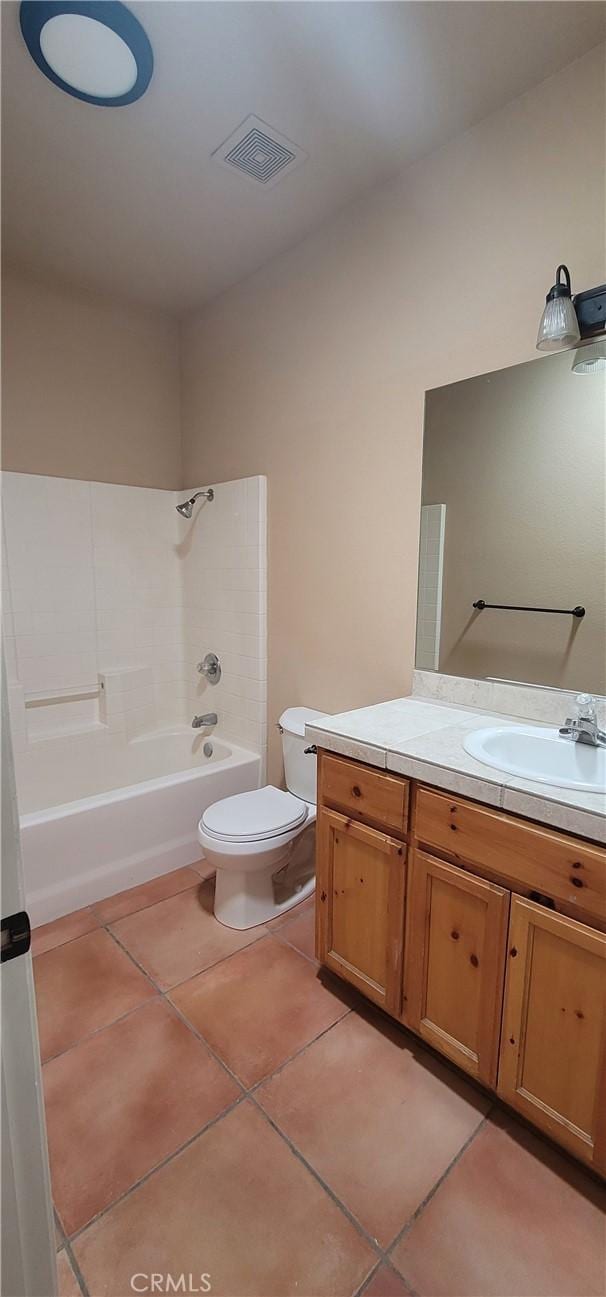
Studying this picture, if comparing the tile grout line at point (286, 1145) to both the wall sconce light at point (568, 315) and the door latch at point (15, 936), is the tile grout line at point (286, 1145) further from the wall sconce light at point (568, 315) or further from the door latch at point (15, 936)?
the wall sconce light at point (568, 315)

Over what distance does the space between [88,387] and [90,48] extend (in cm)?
142

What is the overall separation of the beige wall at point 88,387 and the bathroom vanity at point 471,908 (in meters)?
2.02

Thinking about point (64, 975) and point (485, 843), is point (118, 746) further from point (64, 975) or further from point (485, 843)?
point (485, 843)

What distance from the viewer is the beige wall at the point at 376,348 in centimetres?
155

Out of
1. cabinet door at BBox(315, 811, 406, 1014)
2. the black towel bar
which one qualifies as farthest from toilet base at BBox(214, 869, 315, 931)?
the black towel bar

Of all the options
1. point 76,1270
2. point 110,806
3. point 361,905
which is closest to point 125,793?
point 110,806

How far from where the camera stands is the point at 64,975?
1.80 meters

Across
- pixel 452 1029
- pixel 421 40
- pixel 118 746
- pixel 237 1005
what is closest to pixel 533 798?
pixel 452 1029

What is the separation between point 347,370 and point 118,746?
7.06 feet

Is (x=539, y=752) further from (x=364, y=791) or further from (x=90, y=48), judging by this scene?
(x=90, y=48)

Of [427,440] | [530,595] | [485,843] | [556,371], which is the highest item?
[556,371]

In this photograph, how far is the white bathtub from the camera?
2.07m

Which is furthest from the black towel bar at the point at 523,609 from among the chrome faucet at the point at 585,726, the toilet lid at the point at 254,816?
the toilet lid at the point at 254,816

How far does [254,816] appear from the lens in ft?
6.68
